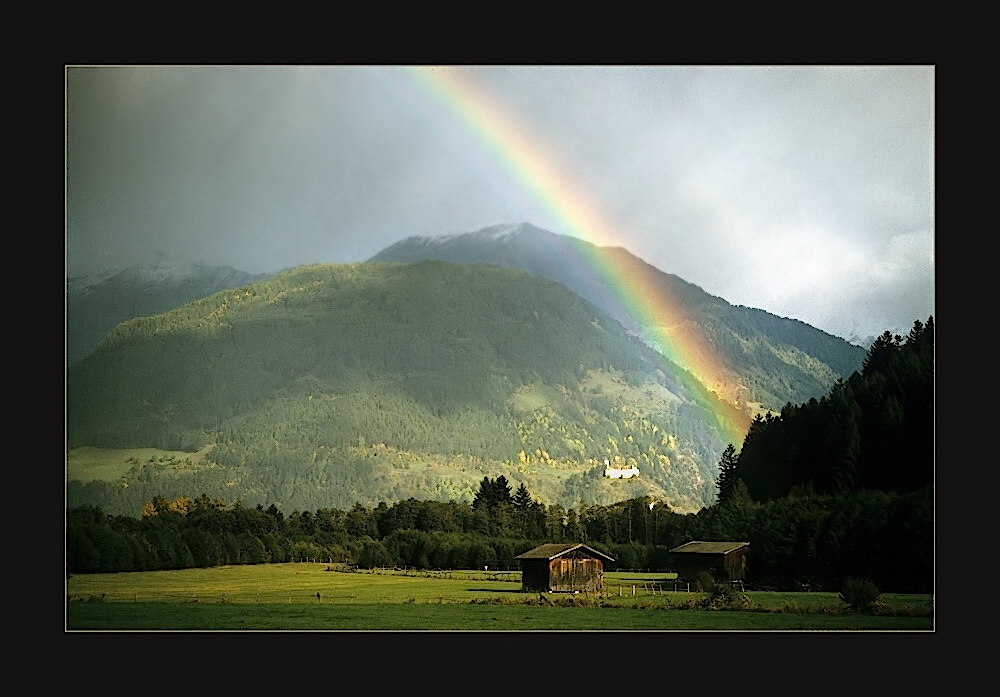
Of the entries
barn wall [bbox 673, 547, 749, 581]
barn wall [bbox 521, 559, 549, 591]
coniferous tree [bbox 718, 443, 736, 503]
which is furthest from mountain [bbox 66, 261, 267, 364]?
barn wall [bbox 673, 547, 749, 581]

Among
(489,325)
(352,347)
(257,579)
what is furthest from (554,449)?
(257,579)

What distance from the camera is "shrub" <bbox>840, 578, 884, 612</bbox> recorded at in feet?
61.6

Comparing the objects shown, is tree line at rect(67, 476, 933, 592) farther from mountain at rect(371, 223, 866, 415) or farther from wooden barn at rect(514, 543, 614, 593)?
mountain at rect(371, 223, 866, 415)

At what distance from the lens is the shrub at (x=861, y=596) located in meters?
18.8

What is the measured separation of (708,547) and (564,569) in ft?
7.60

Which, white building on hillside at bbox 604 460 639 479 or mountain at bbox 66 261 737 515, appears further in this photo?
white building on hillside at bbox 604 460 639 479

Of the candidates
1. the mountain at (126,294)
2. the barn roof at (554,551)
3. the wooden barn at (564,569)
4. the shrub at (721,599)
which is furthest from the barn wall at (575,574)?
the mountain at (126,294)

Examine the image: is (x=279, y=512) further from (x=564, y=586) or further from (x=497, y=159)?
(x=497, y=159)

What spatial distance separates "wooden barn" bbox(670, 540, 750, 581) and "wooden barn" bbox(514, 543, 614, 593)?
1.15 m

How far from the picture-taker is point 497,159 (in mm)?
21094

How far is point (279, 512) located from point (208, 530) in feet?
3.81

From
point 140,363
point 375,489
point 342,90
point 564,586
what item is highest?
point 342,90

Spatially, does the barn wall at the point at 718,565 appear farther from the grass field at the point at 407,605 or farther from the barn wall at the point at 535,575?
the barn wall at the point at 535,575

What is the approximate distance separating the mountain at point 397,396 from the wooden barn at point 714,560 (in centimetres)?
106
